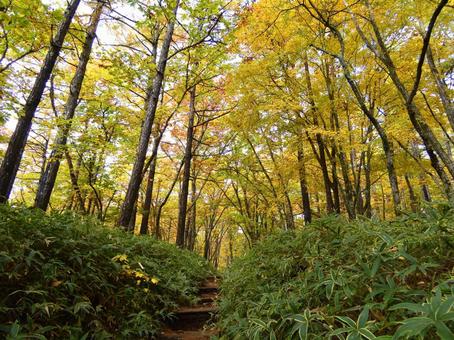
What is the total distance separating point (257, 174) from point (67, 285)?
42.8ft

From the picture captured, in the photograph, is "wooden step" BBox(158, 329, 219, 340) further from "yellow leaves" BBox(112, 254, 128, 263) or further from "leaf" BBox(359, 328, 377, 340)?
"leaf" BBox(359, 328, 377, 340)

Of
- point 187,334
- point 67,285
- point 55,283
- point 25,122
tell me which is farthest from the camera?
point 25,122

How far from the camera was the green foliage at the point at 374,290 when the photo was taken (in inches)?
62.1

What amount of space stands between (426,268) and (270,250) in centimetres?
301

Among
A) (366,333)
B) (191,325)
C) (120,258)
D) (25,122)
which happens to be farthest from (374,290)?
(25,122)

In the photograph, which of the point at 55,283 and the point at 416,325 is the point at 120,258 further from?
the point at 416,325

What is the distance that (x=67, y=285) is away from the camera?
308cm

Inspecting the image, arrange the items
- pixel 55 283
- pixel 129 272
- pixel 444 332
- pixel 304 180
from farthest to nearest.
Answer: pixel 304 180
pixel 129 272
pixel 55 283
pixel 444 332

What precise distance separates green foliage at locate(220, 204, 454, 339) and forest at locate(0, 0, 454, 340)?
0.05 ft

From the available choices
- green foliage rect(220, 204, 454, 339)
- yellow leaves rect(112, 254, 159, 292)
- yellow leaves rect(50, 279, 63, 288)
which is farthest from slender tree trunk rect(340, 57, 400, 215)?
yellow leaves rect(50, 279, 63, 288)

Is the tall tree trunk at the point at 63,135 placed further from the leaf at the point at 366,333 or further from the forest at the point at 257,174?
the leaf at the point at 366,333

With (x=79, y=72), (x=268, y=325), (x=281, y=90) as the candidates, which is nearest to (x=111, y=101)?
(x=79, y=72)

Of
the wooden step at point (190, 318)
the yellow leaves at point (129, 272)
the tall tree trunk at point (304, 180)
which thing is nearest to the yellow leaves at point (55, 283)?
the yellow leaves at point (129, 272)

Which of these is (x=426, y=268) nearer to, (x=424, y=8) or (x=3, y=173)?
(x=3, y=173)
